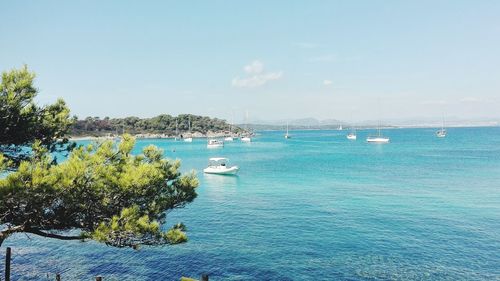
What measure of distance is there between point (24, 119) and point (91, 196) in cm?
519

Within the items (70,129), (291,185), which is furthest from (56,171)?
(291,185)

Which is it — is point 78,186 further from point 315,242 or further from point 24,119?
point 315,242

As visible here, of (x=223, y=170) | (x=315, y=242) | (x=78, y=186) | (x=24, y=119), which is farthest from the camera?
(x=223, y=170)

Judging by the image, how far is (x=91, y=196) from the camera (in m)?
12.2

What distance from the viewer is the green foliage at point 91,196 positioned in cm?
1062

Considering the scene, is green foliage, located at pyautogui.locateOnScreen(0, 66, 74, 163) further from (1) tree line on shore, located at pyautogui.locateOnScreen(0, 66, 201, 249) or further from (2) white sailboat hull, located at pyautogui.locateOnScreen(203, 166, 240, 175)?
(2) white sailboat hull, located at pyautogui.locateOnScreen(203, 166, 240, 175)

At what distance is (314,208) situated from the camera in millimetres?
37594

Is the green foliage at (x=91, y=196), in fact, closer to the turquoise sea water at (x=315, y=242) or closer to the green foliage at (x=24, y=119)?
the green foliage at (x=24, y=119)

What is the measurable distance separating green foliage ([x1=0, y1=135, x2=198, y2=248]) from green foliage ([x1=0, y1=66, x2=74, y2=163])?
2.47m

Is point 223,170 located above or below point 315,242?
above

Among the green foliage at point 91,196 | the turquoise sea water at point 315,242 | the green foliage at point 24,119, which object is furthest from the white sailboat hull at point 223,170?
the green foliage at point 91,196

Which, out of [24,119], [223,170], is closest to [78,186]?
[24,119]

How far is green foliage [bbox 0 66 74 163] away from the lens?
1371 centimetres

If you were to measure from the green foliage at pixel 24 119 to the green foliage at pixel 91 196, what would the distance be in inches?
97.2
